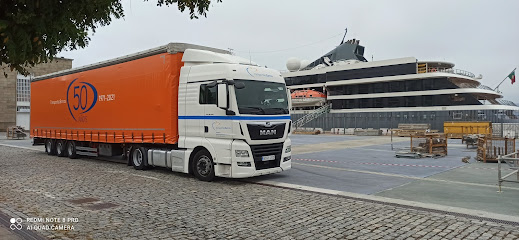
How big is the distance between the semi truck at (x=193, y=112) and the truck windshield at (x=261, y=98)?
0.03m

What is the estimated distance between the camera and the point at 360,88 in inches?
2062

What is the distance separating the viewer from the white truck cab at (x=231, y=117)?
9789mm

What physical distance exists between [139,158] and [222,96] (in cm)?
512

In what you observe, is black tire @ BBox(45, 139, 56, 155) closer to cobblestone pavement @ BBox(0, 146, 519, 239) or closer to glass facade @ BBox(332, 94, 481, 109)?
cobblestone pavement @ BBox(0, 146, 519, 239)

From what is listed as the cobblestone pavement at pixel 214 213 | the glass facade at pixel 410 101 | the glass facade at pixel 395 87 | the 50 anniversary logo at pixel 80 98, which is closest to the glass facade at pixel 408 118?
the glass facade at pixel 410 101

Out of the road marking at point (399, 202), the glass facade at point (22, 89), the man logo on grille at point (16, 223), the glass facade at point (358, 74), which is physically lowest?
the man logo on grille at point (16, 223)

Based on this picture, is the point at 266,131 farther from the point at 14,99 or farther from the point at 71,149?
the point at 14,99

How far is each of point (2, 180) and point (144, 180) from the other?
14.1 feet

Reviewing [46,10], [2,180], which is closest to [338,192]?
[46,10]

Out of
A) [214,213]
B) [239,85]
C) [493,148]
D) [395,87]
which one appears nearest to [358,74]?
[395,87]

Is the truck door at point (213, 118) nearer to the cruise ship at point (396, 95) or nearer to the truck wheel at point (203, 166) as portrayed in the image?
the truck wheel at point (203, 166)

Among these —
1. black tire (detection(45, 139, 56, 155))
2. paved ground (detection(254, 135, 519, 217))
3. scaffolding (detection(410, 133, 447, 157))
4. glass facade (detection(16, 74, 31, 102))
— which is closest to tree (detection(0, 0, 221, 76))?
paved ground (detection(254, 135, 519, 217))

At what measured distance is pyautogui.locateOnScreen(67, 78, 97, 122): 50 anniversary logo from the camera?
14859mm

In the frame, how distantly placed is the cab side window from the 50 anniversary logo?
256 inches
